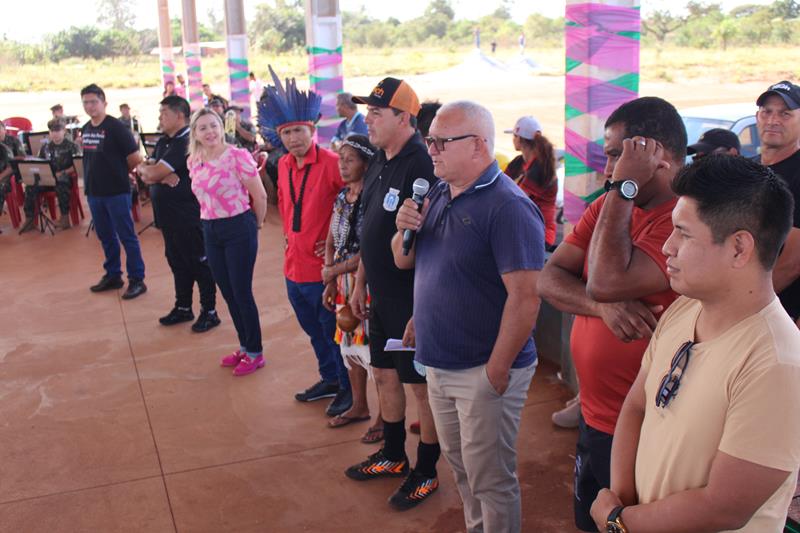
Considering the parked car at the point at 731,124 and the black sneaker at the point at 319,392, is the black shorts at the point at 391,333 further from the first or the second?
the parked car at the point at 731,124

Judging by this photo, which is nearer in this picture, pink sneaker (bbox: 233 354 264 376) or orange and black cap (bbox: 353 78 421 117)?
orange and black cap (bbox: 353 78 421 117)

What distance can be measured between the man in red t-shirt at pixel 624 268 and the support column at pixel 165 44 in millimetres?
23145

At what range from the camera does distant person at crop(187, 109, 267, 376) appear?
561 centimetres

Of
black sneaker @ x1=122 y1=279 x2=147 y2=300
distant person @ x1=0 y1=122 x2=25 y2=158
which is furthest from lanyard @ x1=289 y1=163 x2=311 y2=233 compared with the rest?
distant person @ x1=0 y1=122 x2=25 y2=158

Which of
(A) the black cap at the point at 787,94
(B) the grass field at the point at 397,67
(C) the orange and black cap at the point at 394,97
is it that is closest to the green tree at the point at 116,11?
(B) the grass field at the point at 397,67

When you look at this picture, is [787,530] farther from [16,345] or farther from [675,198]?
[16,345]

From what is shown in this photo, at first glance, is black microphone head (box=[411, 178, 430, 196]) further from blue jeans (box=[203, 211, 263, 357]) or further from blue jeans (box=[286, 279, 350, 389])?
blue jeans (box=[203, 211, 263, 357])

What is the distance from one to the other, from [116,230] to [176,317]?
155cm

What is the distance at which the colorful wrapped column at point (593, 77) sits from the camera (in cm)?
498

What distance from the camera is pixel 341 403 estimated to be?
16.7 feet

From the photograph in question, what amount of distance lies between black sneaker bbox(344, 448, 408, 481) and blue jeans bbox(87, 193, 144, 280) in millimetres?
4488

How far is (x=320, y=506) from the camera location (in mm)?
4047

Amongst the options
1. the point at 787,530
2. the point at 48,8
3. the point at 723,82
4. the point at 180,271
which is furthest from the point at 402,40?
the point at 787,530

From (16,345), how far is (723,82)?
35.8 m
